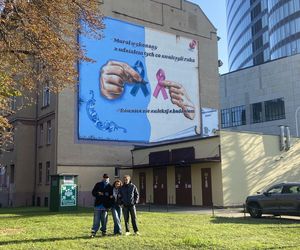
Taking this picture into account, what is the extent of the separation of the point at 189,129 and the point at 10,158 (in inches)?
633

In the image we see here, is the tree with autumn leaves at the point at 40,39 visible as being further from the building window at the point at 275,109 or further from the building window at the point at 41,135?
the building window at the point at 275,109

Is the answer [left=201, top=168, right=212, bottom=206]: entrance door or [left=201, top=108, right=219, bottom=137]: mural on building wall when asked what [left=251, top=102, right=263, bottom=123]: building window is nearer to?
[left=201, top=108, right=219, bottom=137]: mural on building wall

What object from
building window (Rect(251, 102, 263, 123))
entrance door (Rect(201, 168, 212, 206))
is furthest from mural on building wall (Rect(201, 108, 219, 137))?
building window (Rect(251, 102, 263, 123))

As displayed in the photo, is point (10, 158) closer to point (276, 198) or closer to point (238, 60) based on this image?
point (276, 198)

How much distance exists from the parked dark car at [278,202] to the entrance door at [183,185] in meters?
10.7

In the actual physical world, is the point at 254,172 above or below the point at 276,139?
below

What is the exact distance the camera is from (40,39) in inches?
539

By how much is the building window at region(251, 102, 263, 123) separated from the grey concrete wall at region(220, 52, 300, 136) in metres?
0.61

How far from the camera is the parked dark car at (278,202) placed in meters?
19.9

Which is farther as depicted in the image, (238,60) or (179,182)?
(238,60)

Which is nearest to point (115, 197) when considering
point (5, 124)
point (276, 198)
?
point (5, 124)

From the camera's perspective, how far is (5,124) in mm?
16797

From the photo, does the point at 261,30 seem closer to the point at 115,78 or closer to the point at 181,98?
the point at 181,98

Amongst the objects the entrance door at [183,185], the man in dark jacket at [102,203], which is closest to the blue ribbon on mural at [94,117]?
the entrance door at [183,185]
